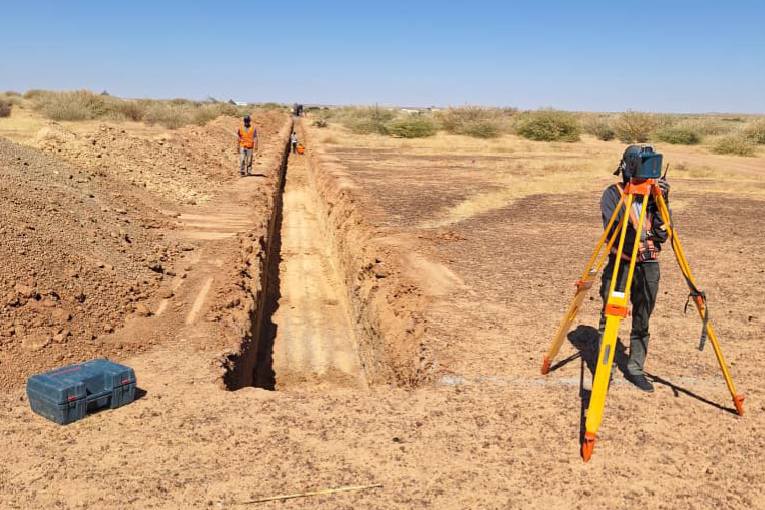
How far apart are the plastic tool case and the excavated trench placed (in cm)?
117

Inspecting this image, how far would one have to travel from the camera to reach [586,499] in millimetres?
3846

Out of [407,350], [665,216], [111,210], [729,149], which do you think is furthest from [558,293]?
[729,149]

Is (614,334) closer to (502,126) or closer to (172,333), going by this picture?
(172,333)

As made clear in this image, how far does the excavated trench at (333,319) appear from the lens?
6941mm

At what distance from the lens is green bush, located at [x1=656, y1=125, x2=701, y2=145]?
1614 inches

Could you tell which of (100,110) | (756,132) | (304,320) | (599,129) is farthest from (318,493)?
(599,129)

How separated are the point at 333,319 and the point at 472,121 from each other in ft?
130

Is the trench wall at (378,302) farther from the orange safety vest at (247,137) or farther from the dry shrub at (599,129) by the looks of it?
the dry shrub at (599,129)

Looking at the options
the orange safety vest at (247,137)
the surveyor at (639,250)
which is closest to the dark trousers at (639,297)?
the surveyor at (639,250)

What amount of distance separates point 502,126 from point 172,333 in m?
43.2

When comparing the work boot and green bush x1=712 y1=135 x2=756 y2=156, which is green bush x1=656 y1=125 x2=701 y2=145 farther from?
the work boot

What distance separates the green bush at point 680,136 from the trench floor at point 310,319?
107 ft

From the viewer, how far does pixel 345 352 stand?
29.1ft

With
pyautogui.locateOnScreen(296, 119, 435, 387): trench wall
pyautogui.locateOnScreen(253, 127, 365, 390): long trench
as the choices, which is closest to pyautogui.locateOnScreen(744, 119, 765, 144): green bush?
pyautogui.locateOnScreen(253, 127, 365, 390): long trench
